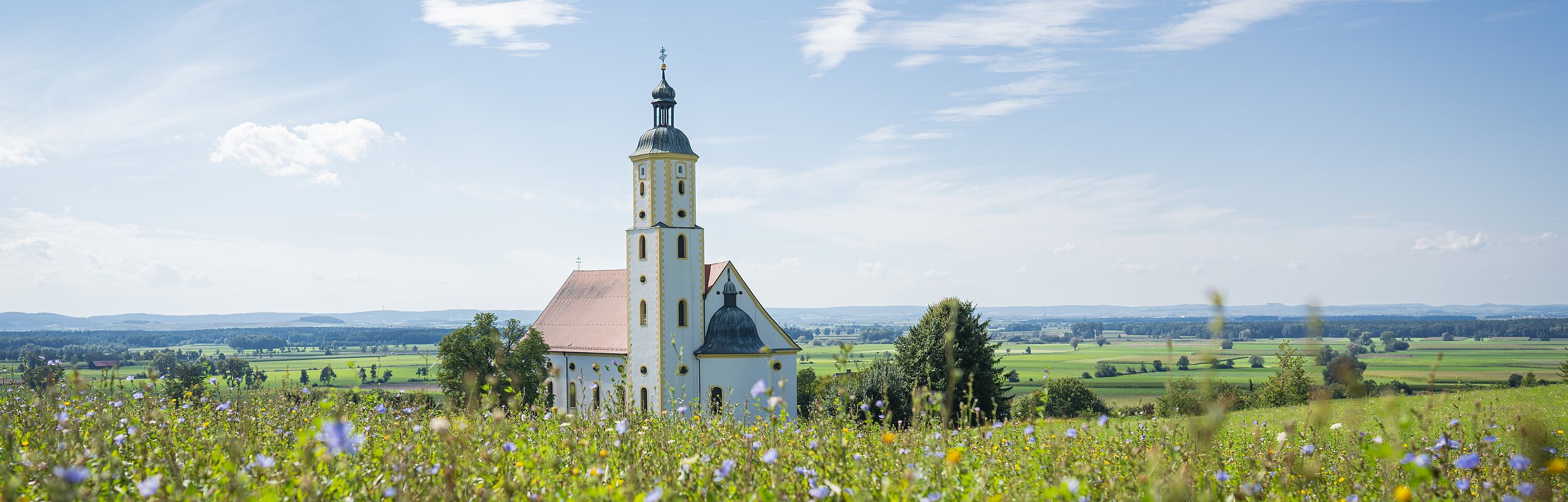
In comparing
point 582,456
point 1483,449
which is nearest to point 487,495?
point 582,456

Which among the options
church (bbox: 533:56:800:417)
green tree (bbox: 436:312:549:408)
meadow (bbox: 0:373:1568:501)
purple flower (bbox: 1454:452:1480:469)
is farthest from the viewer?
church (bbox: 533:56:800:417)

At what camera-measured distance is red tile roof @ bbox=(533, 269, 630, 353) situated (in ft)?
144

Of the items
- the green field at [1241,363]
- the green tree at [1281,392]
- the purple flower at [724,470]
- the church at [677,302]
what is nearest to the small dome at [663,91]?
the church at [677,302]

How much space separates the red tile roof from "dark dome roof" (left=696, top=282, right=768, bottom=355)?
13.0 ft

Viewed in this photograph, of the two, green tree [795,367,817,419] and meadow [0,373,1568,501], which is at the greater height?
meadow [0,373,1568,501]

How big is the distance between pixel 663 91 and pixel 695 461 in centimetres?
3786

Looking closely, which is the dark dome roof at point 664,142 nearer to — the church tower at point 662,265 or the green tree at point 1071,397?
the church tower at point 662,265

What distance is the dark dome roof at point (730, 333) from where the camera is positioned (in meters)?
39.2

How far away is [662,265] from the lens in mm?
39125

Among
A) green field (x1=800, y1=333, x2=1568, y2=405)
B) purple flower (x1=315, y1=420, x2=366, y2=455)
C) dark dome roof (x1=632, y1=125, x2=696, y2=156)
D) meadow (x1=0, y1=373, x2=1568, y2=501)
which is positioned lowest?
green field (x1=800, y1=333, x2=1568, y2=405)

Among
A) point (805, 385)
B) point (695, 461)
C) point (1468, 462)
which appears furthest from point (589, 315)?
point (1468, 462)

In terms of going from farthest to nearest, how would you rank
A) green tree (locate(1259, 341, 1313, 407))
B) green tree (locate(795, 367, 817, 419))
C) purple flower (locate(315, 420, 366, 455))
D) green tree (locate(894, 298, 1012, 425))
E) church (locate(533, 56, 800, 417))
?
green tree (locate(795, 367, 817, 419)) → church (locate(533, 56, 800, 417)) → green tree (locate(894, 298, 1012, 425)) → green tree (locate(1259, 341, 1313, 407)) → purple flower (locate(315, 420, 366, 455))

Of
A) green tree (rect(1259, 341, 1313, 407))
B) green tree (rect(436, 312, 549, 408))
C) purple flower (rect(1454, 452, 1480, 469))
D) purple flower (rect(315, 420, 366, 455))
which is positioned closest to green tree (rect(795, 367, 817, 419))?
green tree (rect(436, 312, 549, 408))

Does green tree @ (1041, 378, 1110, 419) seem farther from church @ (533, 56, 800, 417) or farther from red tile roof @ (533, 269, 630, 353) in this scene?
red tile roof @ (533, 269, 630, 353)
